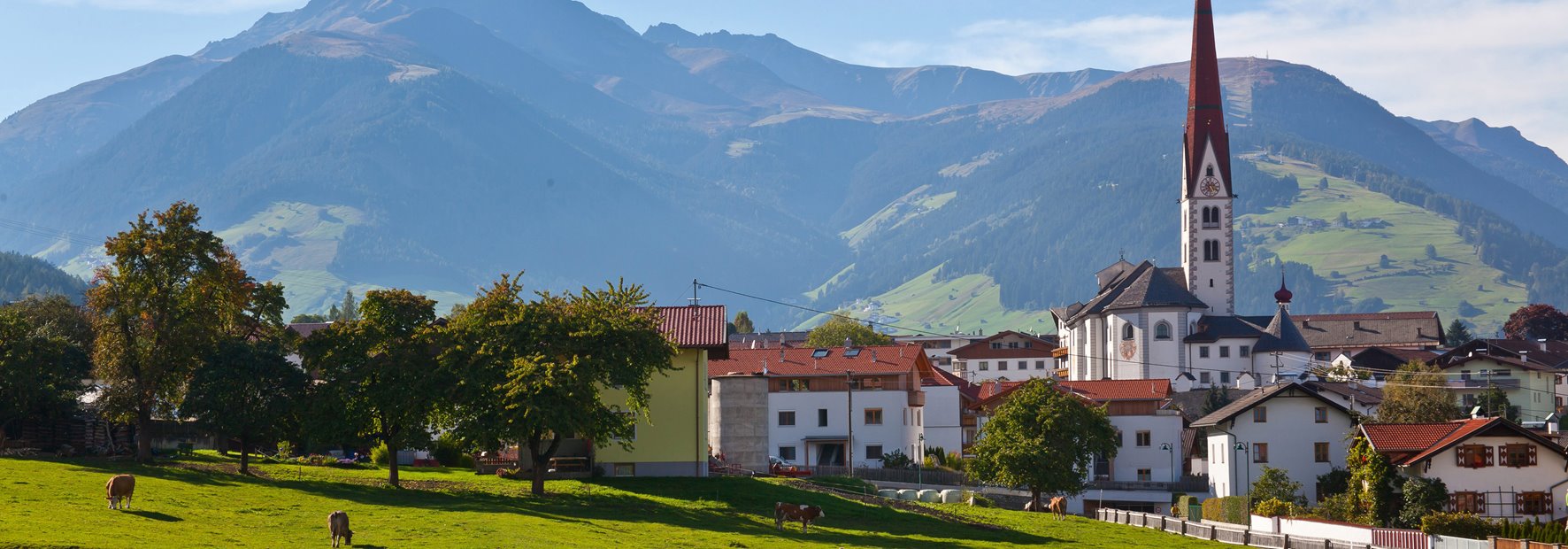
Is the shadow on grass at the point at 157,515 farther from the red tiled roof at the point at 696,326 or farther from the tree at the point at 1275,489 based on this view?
the tree at the point at 1275,489

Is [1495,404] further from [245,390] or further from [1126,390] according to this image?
[245,390]

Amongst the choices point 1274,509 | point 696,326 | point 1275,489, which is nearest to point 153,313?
point 696,326

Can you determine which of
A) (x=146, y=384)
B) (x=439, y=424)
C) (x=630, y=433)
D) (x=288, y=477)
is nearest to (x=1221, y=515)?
(x=630, y=433)

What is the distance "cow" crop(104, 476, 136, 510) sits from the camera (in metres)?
50.3

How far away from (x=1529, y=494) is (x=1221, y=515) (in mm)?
14406

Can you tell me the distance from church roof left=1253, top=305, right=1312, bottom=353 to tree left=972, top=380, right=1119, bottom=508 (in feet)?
300

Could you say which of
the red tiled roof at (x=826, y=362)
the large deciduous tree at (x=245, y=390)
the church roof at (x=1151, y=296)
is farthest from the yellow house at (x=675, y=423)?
the church roof at (x=1151, y=296)

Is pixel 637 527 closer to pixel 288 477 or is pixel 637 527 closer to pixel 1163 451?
pixel 288 477

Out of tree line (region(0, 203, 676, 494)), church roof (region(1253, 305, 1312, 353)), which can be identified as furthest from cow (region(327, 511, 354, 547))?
church roof (region(1253, 305, 1312, 353))

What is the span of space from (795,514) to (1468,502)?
34.8 m

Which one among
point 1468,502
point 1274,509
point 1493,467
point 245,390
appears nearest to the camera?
point 245,390

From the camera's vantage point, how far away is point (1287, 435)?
312 ft

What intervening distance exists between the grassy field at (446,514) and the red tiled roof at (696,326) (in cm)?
665

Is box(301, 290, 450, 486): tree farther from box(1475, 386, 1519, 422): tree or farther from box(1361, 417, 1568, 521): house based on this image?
box(1475, 386, 1519, 422): tree
